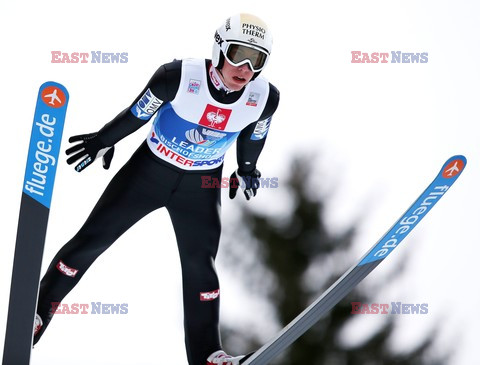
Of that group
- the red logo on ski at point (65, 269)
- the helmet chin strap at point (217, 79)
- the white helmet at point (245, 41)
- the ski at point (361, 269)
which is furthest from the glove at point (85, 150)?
the ski at point (361, 269)

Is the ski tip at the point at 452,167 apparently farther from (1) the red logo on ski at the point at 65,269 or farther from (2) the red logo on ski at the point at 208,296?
(1) the red logo on ski at the point at 65,269

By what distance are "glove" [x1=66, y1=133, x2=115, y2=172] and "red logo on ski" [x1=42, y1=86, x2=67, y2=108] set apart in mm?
589

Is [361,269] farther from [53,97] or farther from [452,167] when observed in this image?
[53,97]

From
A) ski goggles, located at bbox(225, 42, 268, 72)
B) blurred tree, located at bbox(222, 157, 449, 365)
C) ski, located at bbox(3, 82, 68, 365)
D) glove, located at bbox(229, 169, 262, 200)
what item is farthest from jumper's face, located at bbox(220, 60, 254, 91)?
blurred tree, located at bbox(222, 157, 449, 365)

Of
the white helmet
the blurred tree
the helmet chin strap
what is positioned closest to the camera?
the white helmet

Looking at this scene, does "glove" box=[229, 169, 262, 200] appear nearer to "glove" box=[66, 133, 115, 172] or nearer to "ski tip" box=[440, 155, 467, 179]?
"glove" box=[66, 133, 115, 172]

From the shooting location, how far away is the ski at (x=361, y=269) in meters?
2.86

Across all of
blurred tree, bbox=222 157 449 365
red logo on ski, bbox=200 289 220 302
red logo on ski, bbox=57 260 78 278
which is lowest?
blurred tree, bbox=222 157 449 365

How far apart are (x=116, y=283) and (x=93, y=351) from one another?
42.0 inches

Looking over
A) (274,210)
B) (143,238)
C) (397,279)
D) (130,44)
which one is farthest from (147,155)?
(143,238)

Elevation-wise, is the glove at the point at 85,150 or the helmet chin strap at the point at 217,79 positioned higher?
the helmet chin strap at the point at 217,79

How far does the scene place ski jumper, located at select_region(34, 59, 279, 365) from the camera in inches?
117

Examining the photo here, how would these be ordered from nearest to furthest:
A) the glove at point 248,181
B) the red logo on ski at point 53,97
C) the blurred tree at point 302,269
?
the red logo on ski at point 53,97 → the glove at point 248,181 → the blurred tree at point 302,269

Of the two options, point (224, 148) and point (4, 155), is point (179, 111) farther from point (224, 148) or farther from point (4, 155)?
point (4, 155)
